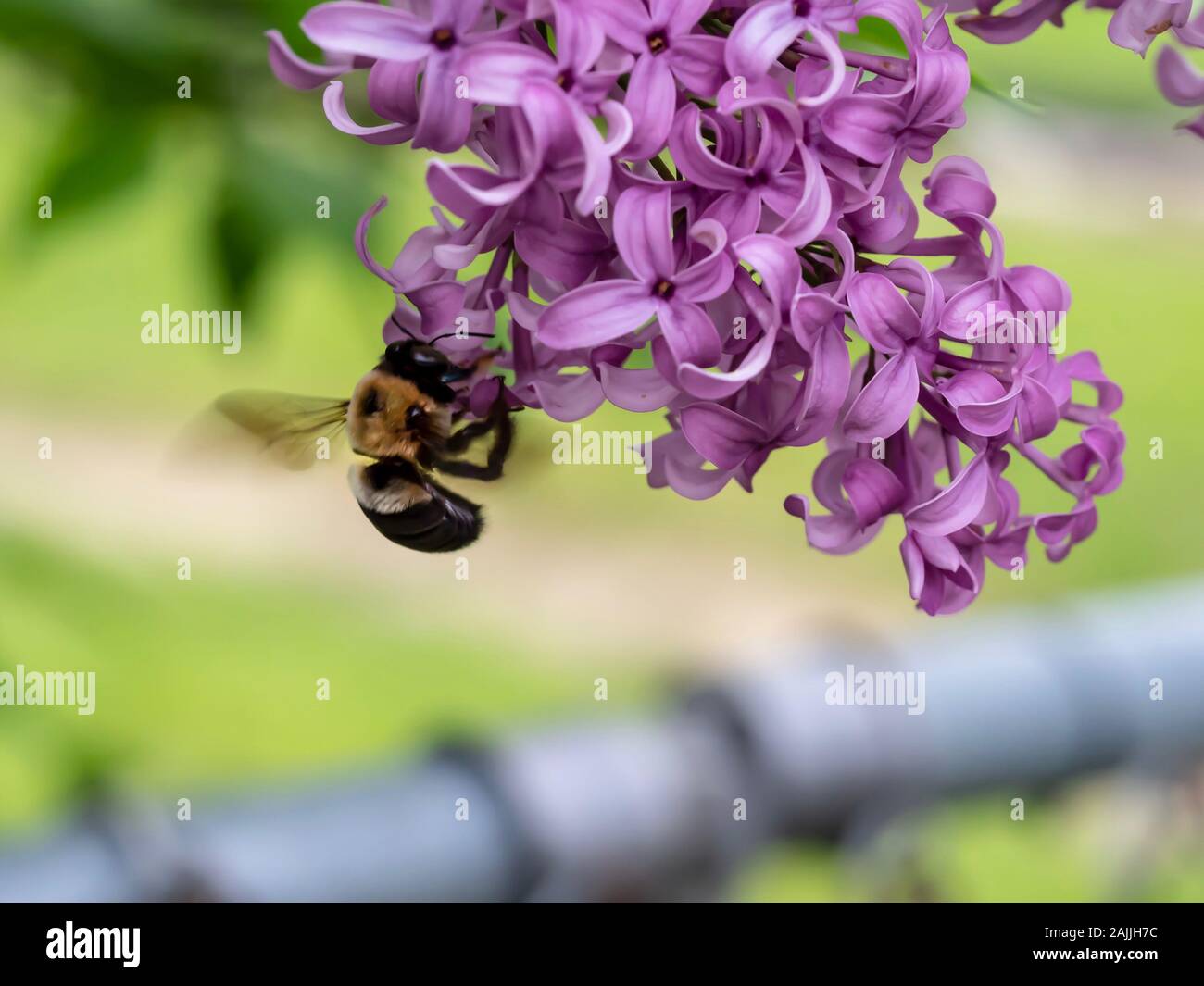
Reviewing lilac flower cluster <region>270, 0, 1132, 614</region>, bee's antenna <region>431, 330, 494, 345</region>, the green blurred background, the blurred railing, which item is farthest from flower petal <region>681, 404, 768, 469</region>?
the blurred railing

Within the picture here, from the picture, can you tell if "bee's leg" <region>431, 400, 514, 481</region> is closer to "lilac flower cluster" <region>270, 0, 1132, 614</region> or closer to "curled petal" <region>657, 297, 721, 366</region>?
"lilac flower cluster" <region>270, 0, 1132, 614</region>

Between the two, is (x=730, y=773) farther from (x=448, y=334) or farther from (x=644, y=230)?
(x=644, y=230)

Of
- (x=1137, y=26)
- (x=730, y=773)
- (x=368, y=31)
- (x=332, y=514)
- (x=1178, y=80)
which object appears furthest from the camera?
(x=332, y=514)

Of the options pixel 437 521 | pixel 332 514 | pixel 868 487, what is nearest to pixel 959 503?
pixel 868 487

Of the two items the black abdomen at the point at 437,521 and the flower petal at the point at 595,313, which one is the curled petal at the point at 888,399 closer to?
the flower petal at the point at 595,313

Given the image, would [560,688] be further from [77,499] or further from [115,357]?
[115,357]

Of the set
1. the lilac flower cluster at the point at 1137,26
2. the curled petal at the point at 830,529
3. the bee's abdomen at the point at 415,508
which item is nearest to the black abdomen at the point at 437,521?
the bee's abdomen at the point at 415,508
